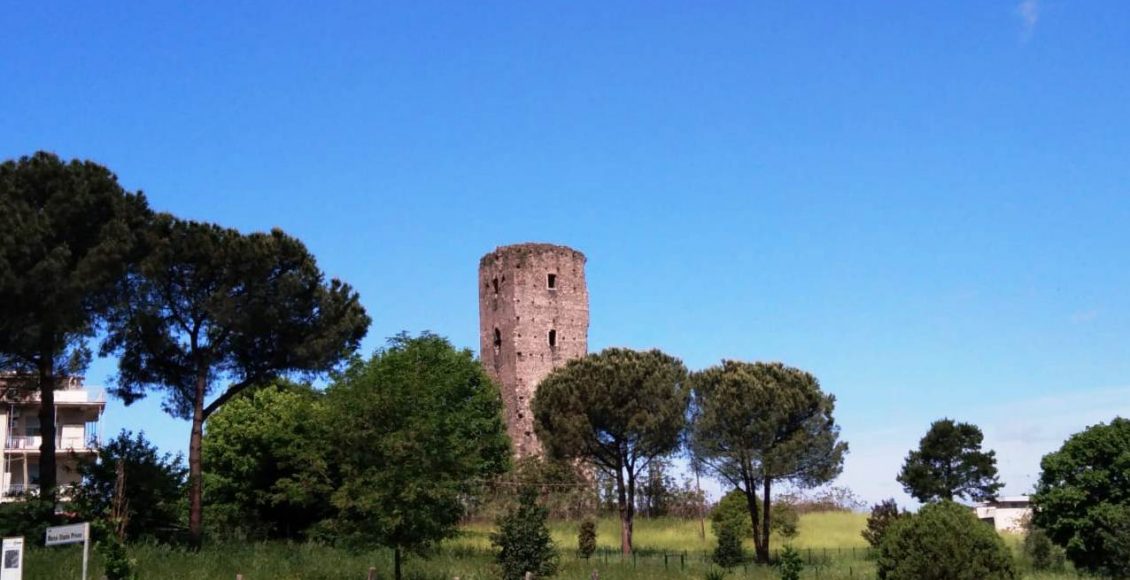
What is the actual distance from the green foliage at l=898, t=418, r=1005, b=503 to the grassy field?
8.60 m

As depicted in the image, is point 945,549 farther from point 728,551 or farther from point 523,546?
point 728,551

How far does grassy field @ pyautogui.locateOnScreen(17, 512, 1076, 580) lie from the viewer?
895 inches

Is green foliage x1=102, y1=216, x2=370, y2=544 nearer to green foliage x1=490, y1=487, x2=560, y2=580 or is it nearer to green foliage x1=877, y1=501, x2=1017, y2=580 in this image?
green foliage x1=490, y1=487, x2=560, y2=580

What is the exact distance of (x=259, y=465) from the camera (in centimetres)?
3972

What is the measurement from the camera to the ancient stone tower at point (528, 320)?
5847cm

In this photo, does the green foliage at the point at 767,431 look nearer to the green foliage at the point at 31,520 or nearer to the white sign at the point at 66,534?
the green foliage at the point at 31,520

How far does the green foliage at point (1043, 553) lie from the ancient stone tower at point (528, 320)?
88.1 feet

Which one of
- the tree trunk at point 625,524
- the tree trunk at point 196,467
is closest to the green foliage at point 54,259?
the tree trunk at point 196,467

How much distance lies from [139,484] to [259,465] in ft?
38.9

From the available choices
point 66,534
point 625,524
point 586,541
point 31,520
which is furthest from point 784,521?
point 66,534

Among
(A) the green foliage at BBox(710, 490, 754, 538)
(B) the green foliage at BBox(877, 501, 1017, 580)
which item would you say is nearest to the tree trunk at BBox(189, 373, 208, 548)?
(B) the green foliage at BBox(877, 501, 1017, 580)

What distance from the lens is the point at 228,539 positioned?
32.4 metres

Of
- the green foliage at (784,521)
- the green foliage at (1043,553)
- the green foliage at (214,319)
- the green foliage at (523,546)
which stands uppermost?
the green foliage at (214,319)

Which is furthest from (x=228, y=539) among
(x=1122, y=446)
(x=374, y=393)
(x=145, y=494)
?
(x=1122, y=446)
